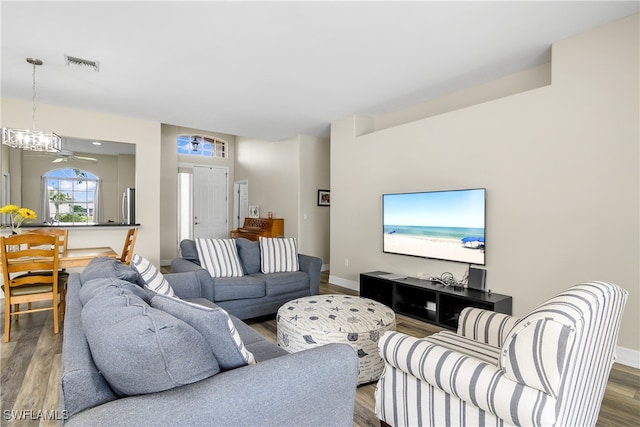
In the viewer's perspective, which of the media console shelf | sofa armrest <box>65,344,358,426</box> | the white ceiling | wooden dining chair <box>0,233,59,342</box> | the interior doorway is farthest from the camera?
the interior doorway

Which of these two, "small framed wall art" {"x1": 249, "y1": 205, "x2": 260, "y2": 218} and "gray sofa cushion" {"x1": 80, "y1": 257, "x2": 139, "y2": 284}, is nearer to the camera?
"gray sofa cushion" {"x1": 80, "y1": 257, "x2": 139, "y2": 284}

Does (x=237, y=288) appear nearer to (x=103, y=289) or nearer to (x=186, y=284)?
(x=186, y=284)

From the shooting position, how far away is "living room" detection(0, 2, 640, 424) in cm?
256

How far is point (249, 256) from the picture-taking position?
12.6 feet

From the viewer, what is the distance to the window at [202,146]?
7.43m

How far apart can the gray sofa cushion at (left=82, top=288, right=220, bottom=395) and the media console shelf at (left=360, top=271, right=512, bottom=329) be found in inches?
110

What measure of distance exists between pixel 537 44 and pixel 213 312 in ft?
11.3

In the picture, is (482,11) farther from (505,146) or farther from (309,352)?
(309,352)

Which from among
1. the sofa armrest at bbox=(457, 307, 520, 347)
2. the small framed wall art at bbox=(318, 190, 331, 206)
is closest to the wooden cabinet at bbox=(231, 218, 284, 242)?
the small framed wall art at bbox=(318, 190, 331, 206)

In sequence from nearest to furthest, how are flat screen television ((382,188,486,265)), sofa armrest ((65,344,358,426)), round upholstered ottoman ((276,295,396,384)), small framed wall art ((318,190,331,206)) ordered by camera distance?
sofa armrest ((65,344,358,426)) → round upholstered ottoman ((276,295,396,384)) → flat screen television ((382,188,486,265)) → small framed wall art ((318,190,331,206))

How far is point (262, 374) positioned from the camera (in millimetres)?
1062

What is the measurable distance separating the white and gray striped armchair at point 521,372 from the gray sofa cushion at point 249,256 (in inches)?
96.2

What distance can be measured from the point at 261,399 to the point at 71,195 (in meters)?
6.96

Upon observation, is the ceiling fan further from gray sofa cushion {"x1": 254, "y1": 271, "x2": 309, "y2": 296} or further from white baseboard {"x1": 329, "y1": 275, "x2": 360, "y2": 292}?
white baseboard {"x1": 329, "y1": 275, "x2": 360, "y2": 292}
